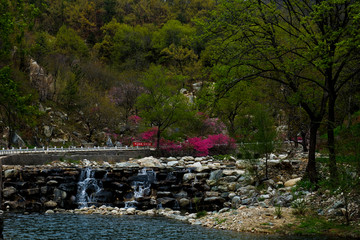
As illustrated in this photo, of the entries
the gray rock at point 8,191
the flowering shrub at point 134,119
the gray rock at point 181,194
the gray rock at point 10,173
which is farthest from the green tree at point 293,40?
the flowering shrub at point 134,119

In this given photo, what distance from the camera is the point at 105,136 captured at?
4484 centimetres

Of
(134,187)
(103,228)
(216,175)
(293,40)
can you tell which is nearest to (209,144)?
(216,175)

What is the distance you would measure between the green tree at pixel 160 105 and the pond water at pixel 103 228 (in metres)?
15.9

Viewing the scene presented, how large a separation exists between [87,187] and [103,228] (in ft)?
26.4

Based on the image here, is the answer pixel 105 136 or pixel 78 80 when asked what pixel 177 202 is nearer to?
pixel 105 136

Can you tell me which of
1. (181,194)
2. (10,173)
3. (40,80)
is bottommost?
(181,194)

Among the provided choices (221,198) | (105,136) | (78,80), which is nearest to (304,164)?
Result: (221,198)

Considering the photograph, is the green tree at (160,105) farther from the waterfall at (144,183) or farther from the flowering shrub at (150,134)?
the waterfall at (144,183)

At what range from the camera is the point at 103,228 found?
15.3m

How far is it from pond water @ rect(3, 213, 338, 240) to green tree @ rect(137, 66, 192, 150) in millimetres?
15859

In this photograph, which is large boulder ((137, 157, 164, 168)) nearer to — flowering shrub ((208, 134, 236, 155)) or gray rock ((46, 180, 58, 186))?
gray rock ((46, 180, 58, 186))

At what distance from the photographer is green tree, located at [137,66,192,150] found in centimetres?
3328

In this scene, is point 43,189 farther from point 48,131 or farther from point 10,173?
point 48,131

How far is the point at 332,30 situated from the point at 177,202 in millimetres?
12229
